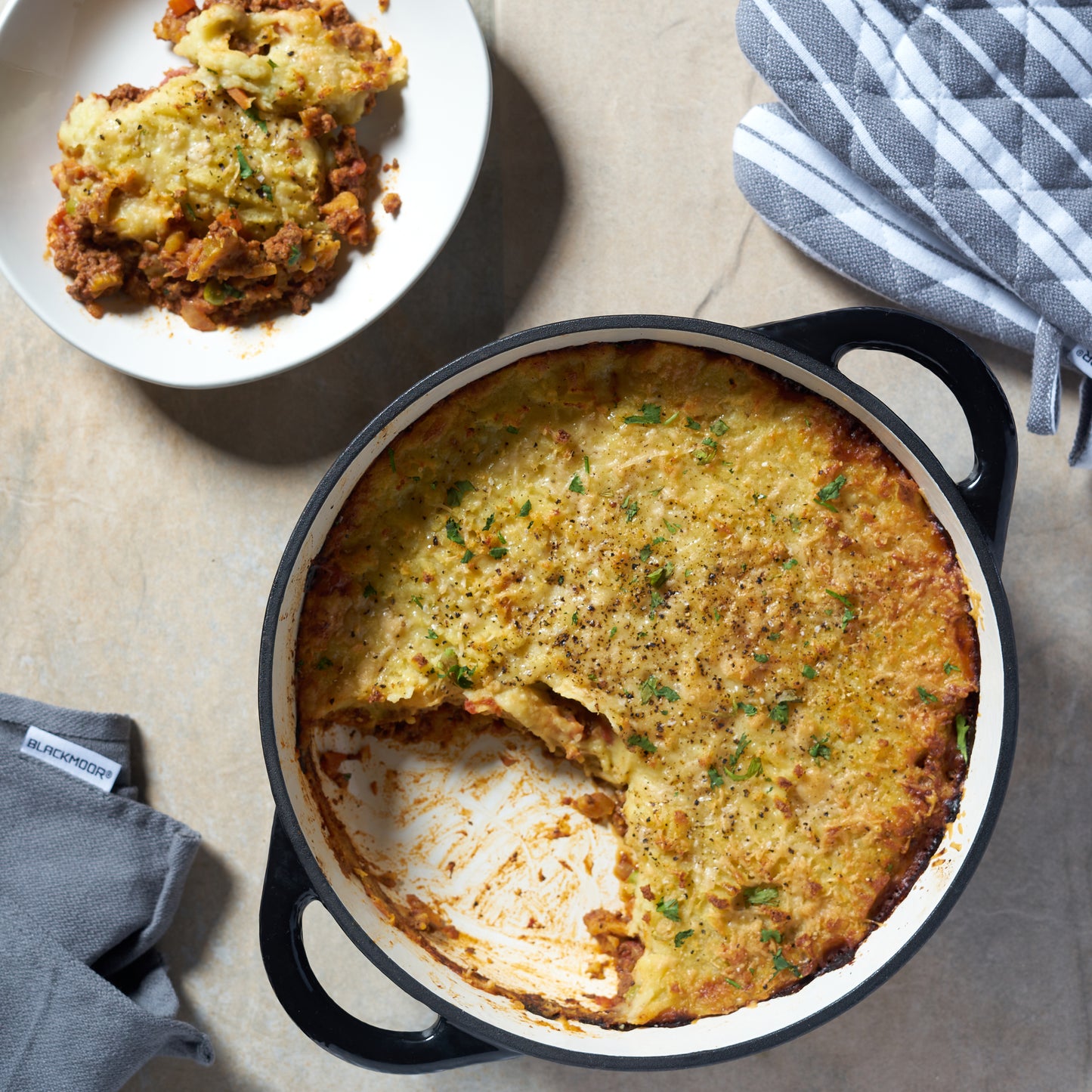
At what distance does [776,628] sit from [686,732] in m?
0.27

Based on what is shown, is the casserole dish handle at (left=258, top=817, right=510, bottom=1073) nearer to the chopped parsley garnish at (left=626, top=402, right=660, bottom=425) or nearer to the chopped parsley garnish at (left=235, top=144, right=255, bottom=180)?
the chopped parsley garnish at (left=626, top=402, right=660, bottom=425)

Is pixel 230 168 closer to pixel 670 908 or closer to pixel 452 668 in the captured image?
pixel 452 668

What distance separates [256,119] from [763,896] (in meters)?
1.99

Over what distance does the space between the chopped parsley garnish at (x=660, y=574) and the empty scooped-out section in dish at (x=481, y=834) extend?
580mm

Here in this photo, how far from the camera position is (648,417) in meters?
1.96

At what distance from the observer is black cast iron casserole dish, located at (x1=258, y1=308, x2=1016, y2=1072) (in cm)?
178

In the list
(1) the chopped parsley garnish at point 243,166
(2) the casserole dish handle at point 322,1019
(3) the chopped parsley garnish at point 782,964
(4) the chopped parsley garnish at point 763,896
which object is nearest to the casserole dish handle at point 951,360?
(4) the chopped parsley garnish at point 763,896

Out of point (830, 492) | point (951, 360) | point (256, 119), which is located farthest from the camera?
point (256, 119)

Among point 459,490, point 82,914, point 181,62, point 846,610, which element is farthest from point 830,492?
point 82,914

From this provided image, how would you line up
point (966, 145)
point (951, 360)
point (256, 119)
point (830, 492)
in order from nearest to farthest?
point (951, 360), point (830, 492), point (966, 145), point (256, 119)

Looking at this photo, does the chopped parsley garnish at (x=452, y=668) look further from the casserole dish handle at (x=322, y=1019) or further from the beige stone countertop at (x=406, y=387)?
the beige stone countertop at (x=406, y=387)

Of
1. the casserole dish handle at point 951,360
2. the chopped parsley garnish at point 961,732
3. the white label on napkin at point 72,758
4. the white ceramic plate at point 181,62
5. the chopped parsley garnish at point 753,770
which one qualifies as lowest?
the chopped parsley garnish at point 961,732

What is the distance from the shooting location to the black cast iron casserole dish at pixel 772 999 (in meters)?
1.78

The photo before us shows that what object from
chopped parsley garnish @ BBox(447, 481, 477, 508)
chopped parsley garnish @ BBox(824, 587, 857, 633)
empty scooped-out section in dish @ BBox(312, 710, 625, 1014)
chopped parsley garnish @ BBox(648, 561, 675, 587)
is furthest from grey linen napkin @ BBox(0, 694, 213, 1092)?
chopped parsley garnish @ BBox(824, 587, 857, 633)
